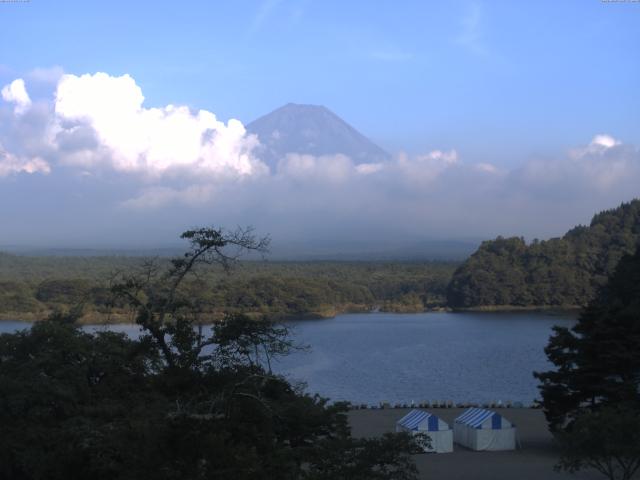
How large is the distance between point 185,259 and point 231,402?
2394 mm

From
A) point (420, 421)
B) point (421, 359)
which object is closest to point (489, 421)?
point (420, 421)

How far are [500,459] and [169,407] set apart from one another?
346 inches

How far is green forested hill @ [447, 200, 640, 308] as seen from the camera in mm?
70438

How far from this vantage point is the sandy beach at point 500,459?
45.6 feet

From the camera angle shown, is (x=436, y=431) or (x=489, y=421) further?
(x=489, y=421)

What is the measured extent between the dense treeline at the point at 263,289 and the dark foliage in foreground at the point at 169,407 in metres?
23.6

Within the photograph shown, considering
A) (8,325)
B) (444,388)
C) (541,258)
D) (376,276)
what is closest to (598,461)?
(444,388)

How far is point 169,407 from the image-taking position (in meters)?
8.44

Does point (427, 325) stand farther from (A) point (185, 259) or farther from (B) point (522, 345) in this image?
(A) point (185, 259)

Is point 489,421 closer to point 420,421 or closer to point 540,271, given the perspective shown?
point 420,421

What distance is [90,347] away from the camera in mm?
11711

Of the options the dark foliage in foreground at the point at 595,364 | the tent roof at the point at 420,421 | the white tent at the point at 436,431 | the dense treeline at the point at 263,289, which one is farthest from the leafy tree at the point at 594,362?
the dense treeline at the point at 263,289

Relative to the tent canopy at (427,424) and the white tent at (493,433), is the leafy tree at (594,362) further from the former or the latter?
the tent canopy at (427,424)

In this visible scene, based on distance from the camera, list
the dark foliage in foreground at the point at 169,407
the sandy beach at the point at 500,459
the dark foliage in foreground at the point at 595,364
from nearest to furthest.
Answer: the dark foliage in foreground at the point at 169,407
the sandy beach at the point at 500,459
the dark foliage in foreground at the point at 595,364
